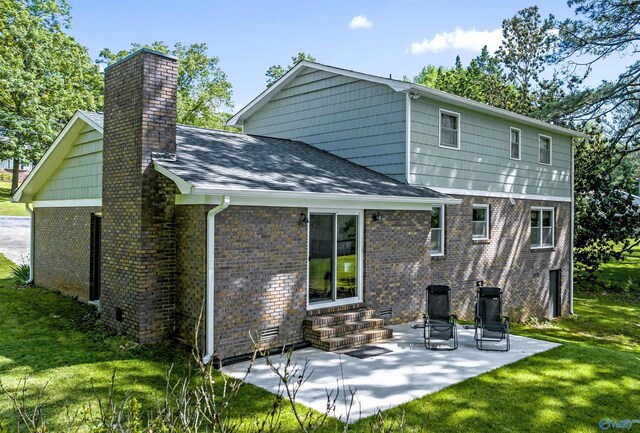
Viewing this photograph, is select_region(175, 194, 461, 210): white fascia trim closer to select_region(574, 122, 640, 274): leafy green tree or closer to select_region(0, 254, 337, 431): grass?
select_region(0, 254, 337, 431): grass

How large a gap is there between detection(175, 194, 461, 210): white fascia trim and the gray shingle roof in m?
0.23

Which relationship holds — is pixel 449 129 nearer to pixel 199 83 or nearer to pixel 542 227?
pixel 542 227

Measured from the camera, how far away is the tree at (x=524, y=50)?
1319 inches

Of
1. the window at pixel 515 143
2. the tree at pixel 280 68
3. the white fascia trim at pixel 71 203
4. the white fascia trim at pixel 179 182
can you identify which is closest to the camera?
the white fascia trim at pixel 179 182

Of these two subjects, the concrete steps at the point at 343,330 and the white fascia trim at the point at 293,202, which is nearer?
the white fascia trim at the point at 293,202

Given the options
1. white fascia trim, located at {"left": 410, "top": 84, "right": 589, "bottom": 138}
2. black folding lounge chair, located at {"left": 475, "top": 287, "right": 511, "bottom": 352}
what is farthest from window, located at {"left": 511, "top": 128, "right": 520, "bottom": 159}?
black folding lounge chair, located at {"left": 475, "top": 287, "right": 511, "bottom": 352}

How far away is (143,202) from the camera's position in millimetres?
8812

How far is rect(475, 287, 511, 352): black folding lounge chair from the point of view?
9.61 m

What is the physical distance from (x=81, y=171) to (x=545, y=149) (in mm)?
15419

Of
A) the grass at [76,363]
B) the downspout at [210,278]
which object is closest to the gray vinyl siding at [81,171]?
the grass at [76,363]

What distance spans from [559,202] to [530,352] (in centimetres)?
1081

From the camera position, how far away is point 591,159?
22.6 meters

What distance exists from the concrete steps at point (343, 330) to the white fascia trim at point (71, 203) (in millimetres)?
5950

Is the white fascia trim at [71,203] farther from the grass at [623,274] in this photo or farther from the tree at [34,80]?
the grass at [623,274]
